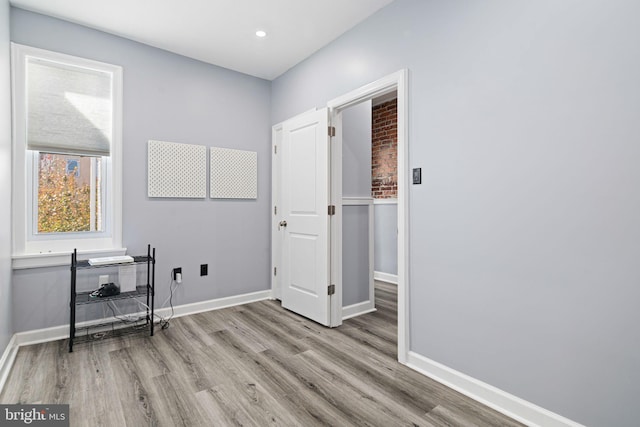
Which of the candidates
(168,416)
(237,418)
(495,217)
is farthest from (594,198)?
(168,416)

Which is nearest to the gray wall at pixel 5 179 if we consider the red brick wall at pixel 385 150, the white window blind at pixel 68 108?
the white window blind at pixel 68 108

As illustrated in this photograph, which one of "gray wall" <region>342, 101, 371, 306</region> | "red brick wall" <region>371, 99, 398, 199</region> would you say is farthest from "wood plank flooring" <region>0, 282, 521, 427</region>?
"red brick wall" <region>371, 99, 398, 199</region>

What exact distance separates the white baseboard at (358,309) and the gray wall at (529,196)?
41.2 inches

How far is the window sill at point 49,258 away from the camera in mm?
2510

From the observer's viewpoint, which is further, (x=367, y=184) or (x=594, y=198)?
(x=367, y=184)

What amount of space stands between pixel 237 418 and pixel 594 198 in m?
2.10

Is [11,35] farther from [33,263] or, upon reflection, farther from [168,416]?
[168,416]

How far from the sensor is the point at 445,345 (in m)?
2.07

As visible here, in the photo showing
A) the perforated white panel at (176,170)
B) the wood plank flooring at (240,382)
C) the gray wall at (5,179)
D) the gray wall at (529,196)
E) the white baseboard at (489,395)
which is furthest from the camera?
the perforated white panel at (176,170)

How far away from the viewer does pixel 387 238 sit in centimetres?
487

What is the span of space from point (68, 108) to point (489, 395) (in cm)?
383

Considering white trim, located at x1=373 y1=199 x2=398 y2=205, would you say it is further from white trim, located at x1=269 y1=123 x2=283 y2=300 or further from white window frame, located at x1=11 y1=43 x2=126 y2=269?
white window frame, located at x1=11 y1=43 x2=126 y2=269

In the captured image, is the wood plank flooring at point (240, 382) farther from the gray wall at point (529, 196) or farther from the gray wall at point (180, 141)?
the gray wall at point (180, 141)

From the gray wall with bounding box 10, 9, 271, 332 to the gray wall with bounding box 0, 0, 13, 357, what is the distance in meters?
0.26
